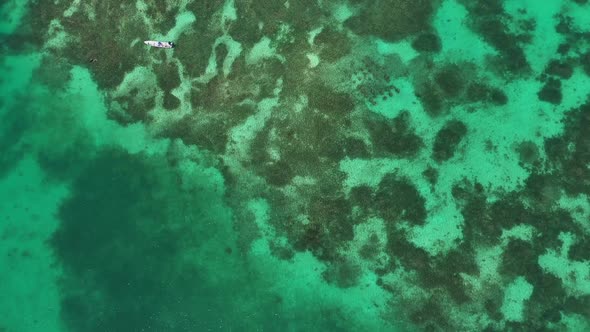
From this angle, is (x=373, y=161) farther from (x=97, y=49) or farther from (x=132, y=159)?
(x=97, y=49)

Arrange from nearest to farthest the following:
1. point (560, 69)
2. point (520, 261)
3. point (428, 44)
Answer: point (520, 261) < point (560, 69) < point (428, 44)

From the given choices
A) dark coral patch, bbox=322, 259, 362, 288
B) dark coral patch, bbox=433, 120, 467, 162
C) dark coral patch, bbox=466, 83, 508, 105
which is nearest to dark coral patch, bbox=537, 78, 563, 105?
dark coral patch, bbox=466, 83, 508, 105

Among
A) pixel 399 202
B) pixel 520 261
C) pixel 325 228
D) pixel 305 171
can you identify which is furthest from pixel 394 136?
pixel 520 261

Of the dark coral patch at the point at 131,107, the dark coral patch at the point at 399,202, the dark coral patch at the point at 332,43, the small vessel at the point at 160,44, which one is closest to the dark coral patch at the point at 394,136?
the dark coral patch at the point at 399,202

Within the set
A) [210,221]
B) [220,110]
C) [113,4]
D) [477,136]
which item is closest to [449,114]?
[477,136]

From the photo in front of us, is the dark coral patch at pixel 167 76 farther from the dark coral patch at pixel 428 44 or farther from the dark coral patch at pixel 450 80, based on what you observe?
the dark coral patch at pixel 450 80

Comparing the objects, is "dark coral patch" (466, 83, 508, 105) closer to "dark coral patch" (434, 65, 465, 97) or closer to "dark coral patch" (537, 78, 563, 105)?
"dark coral patch" (434, 65, 465, 97)

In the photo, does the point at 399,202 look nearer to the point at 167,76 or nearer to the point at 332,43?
the point at 332,43
